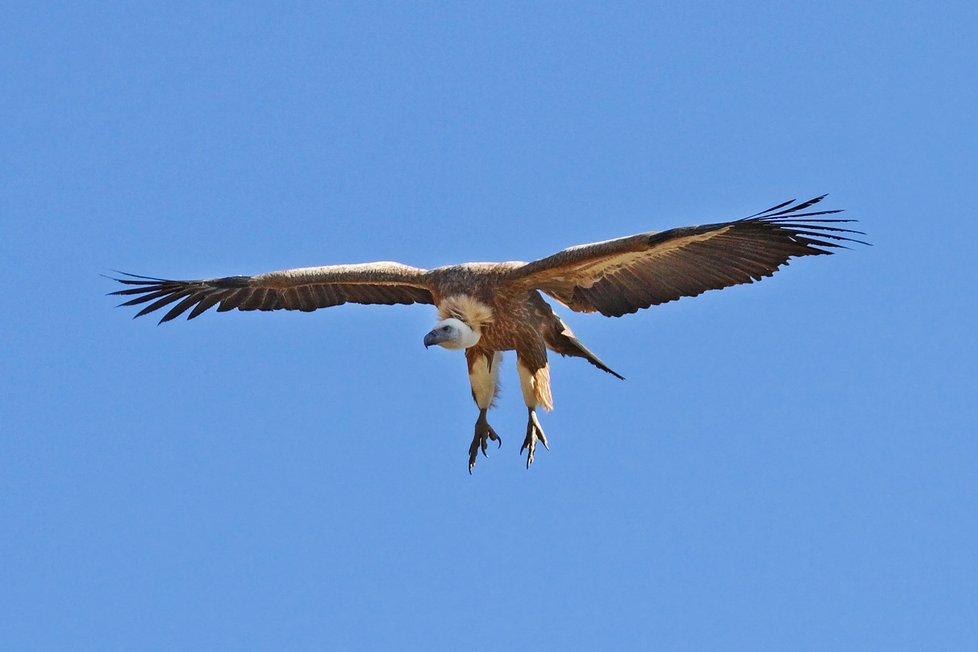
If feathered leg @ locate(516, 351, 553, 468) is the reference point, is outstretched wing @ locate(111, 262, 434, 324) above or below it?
above

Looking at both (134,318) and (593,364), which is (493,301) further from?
(134,318)

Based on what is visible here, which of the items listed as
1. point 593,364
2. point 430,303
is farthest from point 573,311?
point 430,303

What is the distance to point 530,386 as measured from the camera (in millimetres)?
16547

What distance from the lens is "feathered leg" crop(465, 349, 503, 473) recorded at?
55.1 feet

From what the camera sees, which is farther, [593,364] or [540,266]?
[593,364]

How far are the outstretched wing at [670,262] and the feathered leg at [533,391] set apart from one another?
607 mm

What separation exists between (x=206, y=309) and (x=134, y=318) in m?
0.70

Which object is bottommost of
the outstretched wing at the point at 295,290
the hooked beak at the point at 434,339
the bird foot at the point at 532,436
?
the bird foot at the point at 532,436

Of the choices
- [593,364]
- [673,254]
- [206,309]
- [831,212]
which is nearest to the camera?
[831,212]

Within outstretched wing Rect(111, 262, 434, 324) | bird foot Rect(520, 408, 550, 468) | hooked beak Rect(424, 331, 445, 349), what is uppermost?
outstretched wing Rect(111, 262, 434, 324)

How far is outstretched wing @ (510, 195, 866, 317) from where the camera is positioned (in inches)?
597

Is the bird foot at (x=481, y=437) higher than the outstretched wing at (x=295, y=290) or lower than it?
lower

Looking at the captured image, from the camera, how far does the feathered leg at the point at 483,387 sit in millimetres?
16781

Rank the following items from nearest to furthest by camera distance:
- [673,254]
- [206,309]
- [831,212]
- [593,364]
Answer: [831,212]
[673,254]
[593,364]
[206,309]
